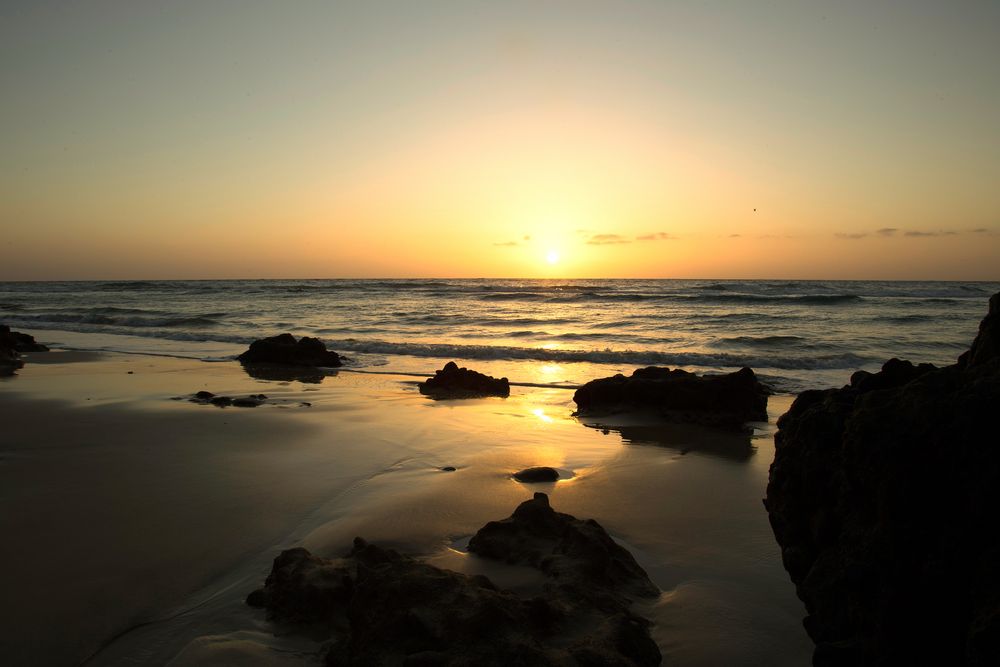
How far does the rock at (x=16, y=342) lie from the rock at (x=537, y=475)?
15.0m

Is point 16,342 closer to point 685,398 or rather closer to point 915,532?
point 685,398

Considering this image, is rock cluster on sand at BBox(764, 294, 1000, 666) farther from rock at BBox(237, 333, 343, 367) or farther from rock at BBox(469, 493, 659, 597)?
rock at BBox(237, 333, 343, 367)

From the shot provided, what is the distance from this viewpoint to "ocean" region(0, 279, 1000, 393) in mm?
16734

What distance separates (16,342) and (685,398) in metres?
17.2

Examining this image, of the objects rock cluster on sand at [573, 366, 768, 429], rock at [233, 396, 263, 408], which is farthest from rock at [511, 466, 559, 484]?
rock at [233, 396, 263, 408]

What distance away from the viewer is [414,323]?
28766 millimetres

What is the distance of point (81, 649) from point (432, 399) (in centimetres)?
783

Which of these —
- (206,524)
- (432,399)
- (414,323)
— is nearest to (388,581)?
(206,524)

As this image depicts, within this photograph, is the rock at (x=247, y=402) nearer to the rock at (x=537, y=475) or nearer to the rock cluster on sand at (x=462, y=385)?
the rock cluster on sand at (x=462, y=385)

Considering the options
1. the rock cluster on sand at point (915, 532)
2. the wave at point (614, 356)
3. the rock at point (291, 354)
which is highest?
the rock cluster on sand at point (915, 532)

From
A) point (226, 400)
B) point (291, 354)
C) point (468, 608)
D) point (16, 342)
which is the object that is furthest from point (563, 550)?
point (16, 342)

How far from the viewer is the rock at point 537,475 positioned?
244 inches

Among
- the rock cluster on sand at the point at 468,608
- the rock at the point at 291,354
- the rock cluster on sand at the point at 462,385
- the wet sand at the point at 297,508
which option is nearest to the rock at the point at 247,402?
the wet sand at the point at 297,508

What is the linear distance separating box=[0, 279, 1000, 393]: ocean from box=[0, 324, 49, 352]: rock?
1.73 meters
